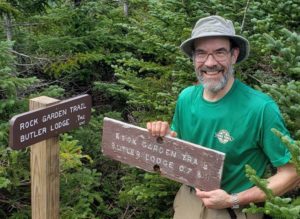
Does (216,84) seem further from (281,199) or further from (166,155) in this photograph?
(281,199)

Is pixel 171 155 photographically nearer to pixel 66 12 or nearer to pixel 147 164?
pixel 147 164

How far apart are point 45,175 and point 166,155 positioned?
1034 millimetres

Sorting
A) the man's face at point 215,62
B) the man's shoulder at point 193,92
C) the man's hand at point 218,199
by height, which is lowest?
the man's hand at point 218,199

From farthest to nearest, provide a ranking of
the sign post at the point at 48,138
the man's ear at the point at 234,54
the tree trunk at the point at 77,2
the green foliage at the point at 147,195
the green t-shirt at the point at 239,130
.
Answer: the tree trunk at the point at 77,2 → the green foliage at the point at 147,195 → the sign post at the point at 48,138 → the man's ear at the point at 234,54 → the green t-shirt at the point at 239,130

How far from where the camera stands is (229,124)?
2.69 m

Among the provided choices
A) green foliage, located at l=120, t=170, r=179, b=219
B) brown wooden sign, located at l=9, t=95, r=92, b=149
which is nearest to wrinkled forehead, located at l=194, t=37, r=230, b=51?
brown wooden sign, located at l=9, t=95, r=92, b=149

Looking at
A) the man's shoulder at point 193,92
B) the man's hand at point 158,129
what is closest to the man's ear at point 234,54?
the man's shoulder at point 193,92

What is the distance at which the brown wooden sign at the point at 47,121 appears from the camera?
2.98 m

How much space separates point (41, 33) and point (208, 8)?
4512 mm

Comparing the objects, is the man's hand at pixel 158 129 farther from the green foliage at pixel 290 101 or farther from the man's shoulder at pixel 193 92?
the green foliage at pixel 290 101

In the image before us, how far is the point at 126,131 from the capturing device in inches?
121

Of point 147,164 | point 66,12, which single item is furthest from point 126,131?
point 66,12

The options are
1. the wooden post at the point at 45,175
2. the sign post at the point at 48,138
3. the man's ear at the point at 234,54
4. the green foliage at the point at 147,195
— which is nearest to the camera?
the man's ear at the point at 234,54

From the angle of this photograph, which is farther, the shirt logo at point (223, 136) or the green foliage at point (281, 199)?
the shirt logo at point (223, 136)
